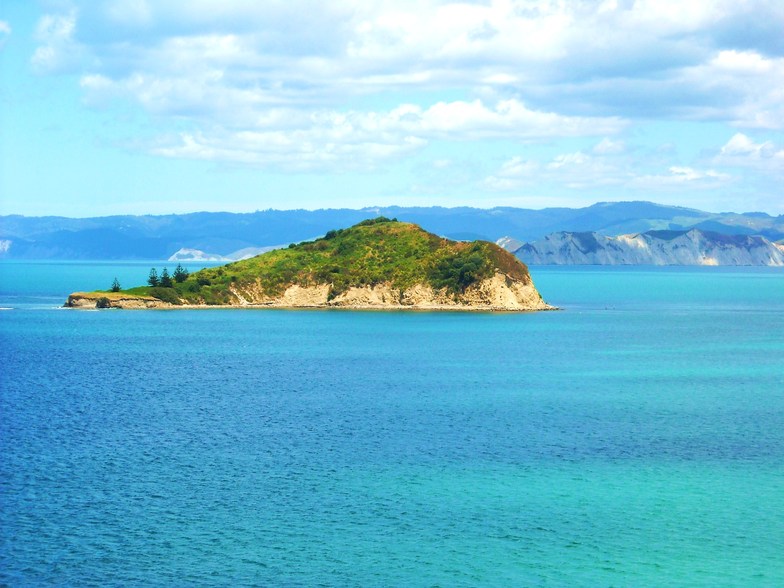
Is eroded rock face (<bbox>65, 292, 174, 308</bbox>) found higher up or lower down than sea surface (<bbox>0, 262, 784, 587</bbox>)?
higher up

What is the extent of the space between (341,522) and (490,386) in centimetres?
4712

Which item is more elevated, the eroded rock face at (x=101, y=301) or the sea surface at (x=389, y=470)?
the eroded rock face at (x=101, y=301)

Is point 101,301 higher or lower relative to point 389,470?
higher

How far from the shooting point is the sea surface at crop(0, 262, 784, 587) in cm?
4291

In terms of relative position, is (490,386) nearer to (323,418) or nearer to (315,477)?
(323,418)

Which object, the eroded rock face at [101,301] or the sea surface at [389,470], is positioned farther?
the eroded rock face at [101,301]

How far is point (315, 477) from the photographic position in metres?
56.2

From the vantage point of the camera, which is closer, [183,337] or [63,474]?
[63,474]

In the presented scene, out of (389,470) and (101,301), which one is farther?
(101,301)

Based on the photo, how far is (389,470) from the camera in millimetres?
57875

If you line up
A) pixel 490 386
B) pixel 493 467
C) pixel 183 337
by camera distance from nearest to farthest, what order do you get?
pixel 493 467 < pixel 490 386 < pixel 183 337

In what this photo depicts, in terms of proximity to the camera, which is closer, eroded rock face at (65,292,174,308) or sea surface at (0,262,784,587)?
sea surface at (0,262,784,587)

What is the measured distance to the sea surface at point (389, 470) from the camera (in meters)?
42.9

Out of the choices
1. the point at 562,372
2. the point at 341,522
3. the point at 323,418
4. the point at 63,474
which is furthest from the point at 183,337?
the point at 341,522
